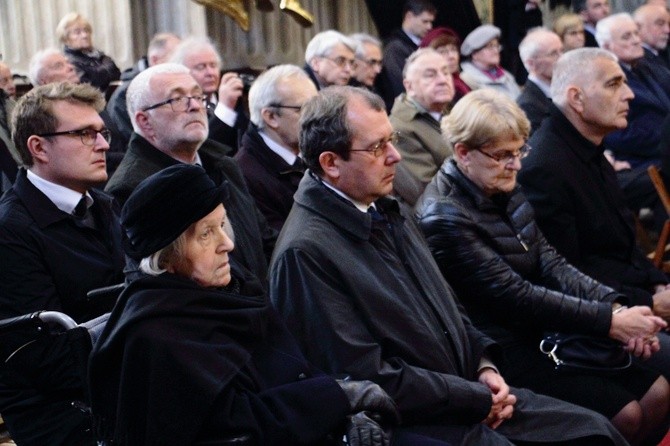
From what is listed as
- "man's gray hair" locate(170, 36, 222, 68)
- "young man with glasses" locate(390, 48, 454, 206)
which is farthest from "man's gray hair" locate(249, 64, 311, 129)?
"man's gray hair" locate(170, 36, 222, 68)

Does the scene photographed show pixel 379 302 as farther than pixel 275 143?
No

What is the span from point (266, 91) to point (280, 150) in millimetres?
319

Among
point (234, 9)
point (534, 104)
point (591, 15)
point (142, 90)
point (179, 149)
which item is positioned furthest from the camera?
point (591, 15)

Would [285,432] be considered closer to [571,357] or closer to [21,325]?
[21,325]

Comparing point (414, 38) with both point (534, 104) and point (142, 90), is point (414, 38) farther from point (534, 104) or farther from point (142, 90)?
point (142, 90)

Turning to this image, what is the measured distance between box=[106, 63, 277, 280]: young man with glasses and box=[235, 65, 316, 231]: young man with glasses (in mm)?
348

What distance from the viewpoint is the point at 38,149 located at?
4023 mm

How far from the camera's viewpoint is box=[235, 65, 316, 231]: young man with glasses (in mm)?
5230

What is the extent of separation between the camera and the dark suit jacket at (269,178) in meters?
5.22

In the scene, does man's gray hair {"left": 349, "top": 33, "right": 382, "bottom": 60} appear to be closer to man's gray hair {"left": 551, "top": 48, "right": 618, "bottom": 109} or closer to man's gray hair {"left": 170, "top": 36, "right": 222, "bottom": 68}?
man's gray hair {"left": 170, "top": 36, "right": 222, "bottom": 68}

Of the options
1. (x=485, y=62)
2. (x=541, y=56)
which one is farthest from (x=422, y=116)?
(x=485, y=62)

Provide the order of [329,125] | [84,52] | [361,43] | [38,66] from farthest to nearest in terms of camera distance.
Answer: [361,43] → [84,52] → [38,66] → [329,125]

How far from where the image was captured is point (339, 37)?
7.41 meters

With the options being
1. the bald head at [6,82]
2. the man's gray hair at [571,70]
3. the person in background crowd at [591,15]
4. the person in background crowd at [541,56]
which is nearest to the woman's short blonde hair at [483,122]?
the man's gray hair at [571,70]
